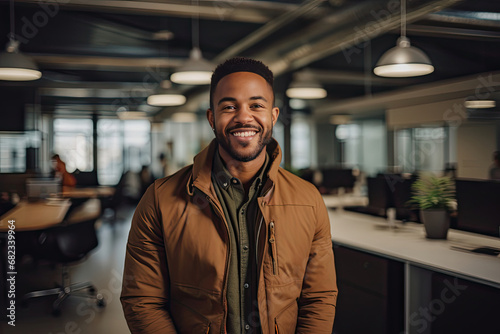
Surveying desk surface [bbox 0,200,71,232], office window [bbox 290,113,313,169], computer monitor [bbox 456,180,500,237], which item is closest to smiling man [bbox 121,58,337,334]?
computer monitor [bbox 456,180,500,237]

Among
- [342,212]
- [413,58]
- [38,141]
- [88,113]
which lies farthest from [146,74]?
[413,58]

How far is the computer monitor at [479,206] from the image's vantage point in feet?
9.11

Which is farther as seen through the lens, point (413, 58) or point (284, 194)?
point (413, 58)

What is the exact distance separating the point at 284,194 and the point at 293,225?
117mm

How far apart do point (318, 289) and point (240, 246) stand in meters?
0.35

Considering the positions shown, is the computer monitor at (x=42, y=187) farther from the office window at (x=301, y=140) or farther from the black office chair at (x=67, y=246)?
the office window at (x=301, y=140)

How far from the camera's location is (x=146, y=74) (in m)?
6.09

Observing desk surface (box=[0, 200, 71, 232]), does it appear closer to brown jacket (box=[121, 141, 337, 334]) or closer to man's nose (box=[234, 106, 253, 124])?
brown jacket (box=[121, 141, 337, 334])

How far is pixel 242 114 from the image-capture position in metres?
1.42

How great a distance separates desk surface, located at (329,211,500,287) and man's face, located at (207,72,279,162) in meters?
1.60

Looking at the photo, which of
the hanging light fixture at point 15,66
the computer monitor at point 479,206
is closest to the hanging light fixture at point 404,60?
the computer monitor at point 479,206

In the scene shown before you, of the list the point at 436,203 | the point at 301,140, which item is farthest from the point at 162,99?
the point at 436,203

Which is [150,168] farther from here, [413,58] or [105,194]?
[413,58]

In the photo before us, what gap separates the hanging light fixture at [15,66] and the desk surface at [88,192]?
1037 millimetres
